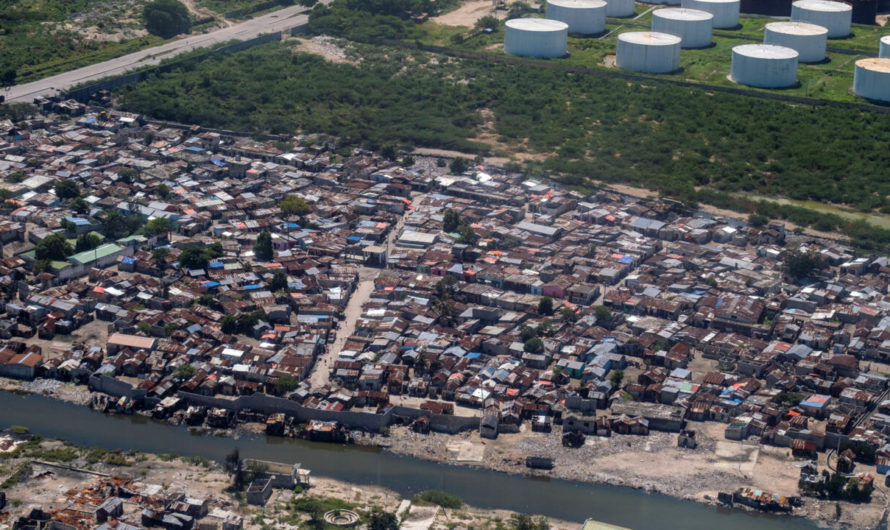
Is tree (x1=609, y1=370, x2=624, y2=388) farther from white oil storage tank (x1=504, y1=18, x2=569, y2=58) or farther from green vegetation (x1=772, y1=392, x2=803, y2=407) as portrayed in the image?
white oil storage tank (x1=504, y1=18, x2=569, y2=58)

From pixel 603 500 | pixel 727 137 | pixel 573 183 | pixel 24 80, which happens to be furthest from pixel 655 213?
pixel 24 80

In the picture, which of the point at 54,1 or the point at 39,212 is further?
the point at 54,1

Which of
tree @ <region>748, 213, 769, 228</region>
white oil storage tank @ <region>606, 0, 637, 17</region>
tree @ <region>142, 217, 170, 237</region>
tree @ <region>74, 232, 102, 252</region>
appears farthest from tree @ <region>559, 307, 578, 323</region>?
white oil storage tank @ <region>606, 0, 637, 17</region>

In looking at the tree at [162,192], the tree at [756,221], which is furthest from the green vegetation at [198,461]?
the tree at [756,221]

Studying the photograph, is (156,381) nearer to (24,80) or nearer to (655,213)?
(655,213)

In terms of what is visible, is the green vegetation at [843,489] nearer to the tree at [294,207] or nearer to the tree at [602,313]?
the tree at [602,313]
